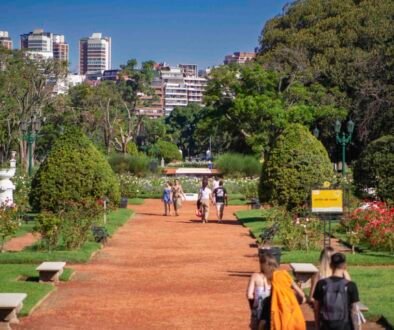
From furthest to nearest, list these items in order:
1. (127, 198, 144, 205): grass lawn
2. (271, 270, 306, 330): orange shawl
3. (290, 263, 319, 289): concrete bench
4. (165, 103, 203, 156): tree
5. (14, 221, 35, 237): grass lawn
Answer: (165, 103, 203, 156): tree → (127, 198, 144, 205): grass lawn → (14, 221, 35, 237): grass lawn → (290, 263, 319, 289): concrete bench → (271, 270, 306, 330): orange shawl

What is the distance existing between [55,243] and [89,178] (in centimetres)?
741

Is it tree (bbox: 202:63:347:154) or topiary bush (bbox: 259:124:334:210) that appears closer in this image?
topiary bush (bbox: 259:124:334:210)

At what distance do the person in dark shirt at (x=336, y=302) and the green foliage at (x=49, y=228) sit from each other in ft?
42.7

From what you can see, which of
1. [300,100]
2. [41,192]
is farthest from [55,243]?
[300,100]

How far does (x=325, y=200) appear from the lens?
60.3ft

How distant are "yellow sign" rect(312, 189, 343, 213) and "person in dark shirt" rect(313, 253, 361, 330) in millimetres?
9107

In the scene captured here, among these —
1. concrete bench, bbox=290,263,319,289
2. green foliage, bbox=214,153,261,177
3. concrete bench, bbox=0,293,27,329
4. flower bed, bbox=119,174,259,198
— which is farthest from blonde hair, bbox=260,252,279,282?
green foliage, bbox=214,153,261,177

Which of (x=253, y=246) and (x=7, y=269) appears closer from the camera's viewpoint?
(x=7, y=269)

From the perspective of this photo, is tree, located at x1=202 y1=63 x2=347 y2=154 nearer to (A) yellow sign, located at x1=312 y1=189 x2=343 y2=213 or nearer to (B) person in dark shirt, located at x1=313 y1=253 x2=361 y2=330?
(A) yellow sign, located at x1=312 y1=189 x2=343 y2=213

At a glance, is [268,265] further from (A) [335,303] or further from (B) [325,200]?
(B) [325,200]

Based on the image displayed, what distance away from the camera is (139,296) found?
51.7 ft

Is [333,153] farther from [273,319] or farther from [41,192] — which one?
[273,319]

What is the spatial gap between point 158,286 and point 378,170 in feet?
55.6

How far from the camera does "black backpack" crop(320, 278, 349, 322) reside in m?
8.99
